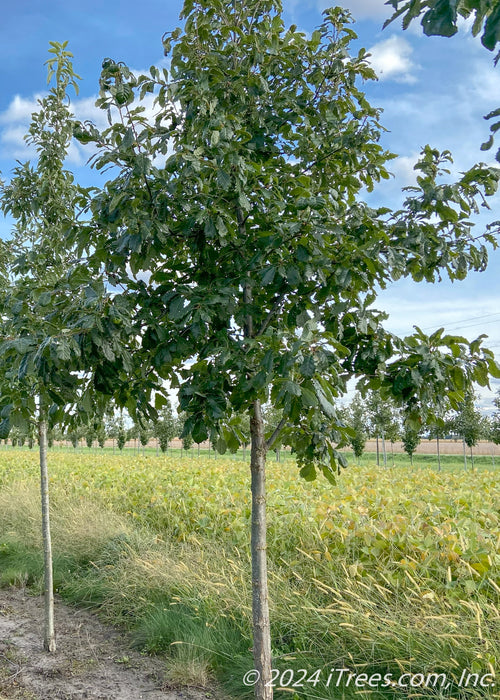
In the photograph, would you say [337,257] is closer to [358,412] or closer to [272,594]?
[272,594]

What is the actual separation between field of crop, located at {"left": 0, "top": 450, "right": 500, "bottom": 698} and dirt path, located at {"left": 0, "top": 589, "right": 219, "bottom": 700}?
0.56ft

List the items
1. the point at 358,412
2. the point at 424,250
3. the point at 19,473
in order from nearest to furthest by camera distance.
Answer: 1. the point at 424,250
2. the point at 19,473
3. the point at 358,412

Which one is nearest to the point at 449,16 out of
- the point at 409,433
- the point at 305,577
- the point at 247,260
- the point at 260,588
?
the point at 247,260

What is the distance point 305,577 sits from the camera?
14.4 feet

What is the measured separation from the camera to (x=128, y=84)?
240 centimetres

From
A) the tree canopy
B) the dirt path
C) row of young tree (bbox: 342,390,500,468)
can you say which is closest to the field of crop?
the dirt path

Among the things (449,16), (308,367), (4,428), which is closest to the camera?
(449,16)

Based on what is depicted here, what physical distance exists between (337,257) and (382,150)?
109cm

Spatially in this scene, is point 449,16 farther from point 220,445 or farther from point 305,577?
point 305,577

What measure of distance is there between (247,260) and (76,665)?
12.4 feet

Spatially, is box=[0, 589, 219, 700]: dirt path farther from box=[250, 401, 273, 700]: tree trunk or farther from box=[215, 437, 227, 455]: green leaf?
box=[215, 437, 227, 455]: green leaf

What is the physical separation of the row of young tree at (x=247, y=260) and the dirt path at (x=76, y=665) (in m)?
1.52

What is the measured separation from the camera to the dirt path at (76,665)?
3841 millimetres

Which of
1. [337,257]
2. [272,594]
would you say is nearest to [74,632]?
[272,594]
